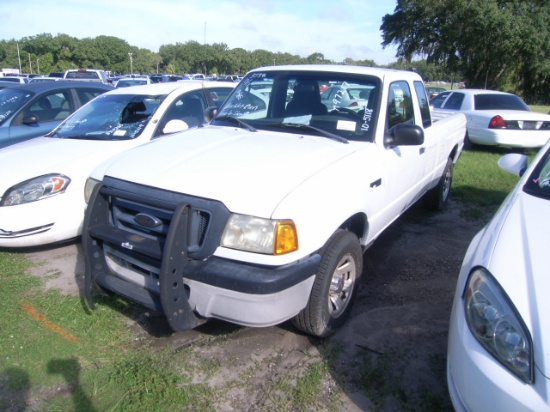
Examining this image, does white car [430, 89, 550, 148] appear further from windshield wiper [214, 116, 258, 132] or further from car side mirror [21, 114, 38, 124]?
car side mirror [21, 114, 38, 124]

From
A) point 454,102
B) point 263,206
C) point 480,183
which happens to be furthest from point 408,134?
point 454,102

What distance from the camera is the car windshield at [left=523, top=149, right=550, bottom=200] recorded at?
2.79 metres

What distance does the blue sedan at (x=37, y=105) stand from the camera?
20.3ft

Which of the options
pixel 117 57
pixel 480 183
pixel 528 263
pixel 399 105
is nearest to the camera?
pixel 528 263

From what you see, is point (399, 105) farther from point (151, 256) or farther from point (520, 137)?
point (520, 137)

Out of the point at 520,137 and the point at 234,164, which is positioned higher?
the point at 234,164

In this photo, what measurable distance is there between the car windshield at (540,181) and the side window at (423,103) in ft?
6.41

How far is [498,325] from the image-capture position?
77.2 inches

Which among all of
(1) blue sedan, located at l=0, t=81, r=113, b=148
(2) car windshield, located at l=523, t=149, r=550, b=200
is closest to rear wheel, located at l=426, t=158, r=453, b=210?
(2) car windshield, located at l=523, t=149, r=550, b=200

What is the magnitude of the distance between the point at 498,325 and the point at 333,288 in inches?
53.8

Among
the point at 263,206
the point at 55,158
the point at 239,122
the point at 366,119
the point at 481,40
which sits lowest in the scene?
the point at 55,158

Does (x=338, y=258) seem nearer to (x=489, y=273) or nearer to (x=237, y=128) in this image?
(x=489, y=273)

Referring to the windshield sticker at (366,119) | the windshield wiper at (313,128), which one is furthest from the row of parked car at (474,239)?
the windshield wiper at (313,128)

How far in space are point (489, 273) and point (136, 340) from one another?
7.64ft
